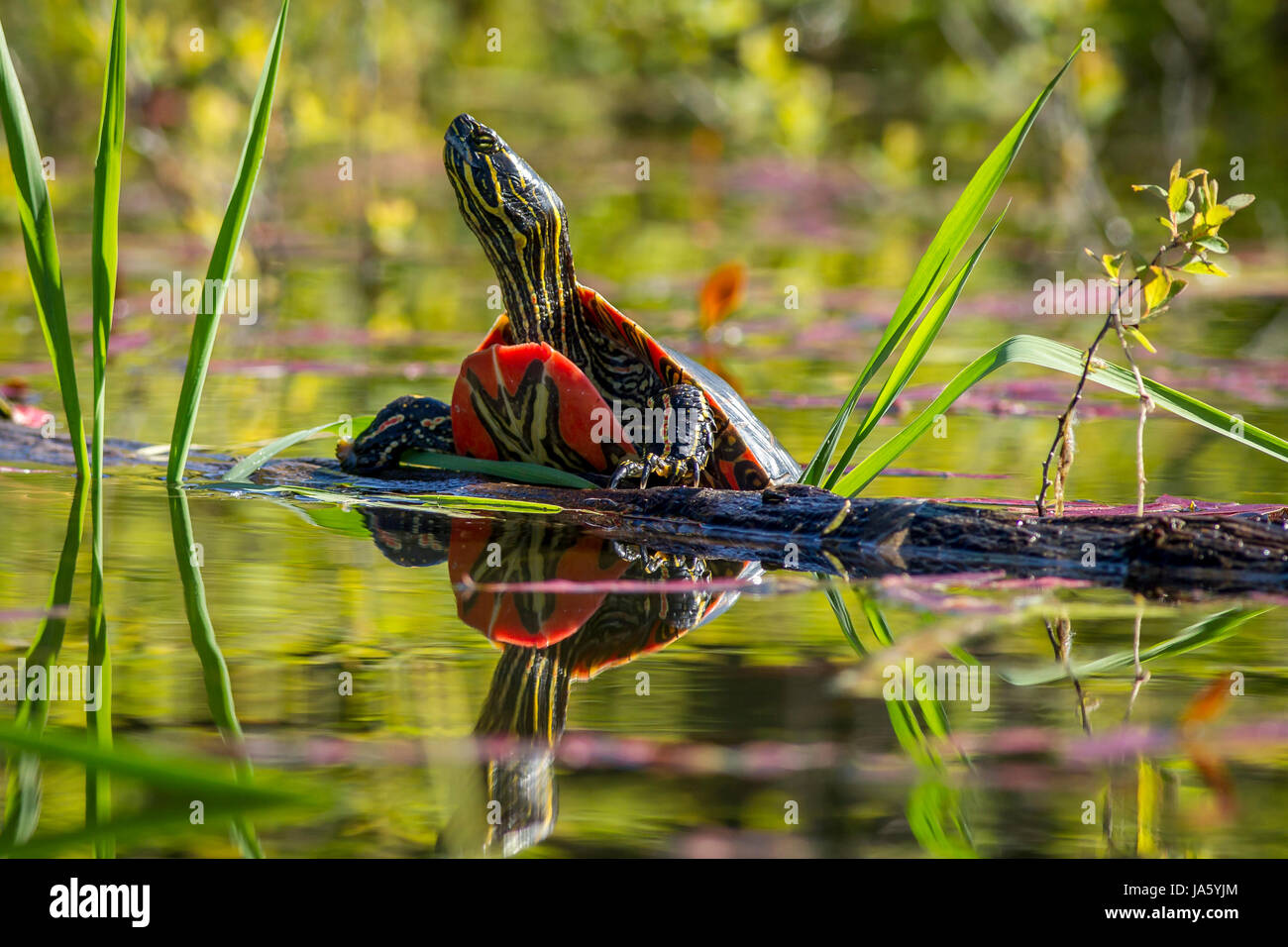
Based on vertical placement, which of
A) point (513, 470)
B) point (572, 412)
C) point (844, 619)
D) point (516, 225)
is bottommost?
point (844, 619)

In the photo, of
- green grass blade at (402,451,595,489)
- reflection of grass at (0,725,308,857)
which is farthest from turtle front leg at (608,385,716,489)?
reflection of grass at (0,725,308,857)

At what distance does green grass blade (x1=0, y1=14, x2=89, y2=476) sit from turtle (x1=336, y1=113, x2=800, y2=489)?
701mm

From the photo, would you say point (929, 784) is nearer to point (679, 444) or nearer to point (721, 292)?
point (679, 444)

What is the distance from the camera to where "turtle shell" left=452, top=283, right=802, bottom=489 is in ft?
9.55

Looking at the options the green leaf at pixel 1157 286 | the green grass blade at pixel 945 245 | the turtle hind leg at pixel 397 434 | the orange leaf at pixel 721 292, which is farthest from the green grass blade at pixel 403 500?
the orange leaf at pixel 721 292

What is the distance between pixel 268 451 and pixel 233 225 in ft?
1.69

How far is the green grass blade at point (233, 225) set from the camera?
248 cm

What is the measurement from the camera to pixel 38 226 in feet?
8.20

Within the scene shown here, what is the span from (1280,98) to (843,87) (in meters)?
5.49

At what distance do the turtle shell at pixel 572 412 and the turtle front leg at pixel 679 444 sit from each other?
0.05 meters

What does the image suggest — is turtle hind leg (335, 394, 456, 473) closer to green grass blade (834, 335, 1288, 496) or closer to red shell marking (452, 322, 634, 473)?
red shell marking (452, 322, 634, 473)

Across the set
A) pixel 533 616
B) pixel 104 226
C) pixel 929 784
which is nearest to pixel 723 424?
pixel 533 616

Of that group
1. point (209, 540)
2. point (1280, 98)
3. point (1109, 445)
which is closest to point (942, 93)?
point (1280, 98)

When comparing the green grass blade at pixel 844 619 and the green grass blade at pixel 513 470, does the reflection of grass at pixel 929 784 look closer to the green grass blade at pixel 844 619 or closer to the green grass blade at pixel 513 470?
the green grass blade at pixel 844 619
